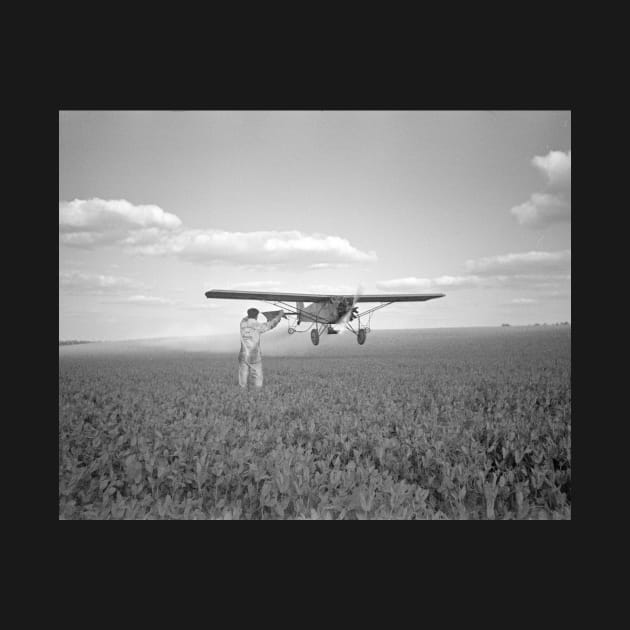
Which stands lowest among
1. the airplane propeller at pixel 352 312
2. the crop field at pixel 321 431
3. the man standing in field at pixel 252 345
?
the crop field at pixel 321 431

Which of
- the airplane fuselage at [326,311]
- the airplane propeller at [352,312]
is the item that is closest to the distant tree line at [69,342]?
the airplane fuselage at [326,311]

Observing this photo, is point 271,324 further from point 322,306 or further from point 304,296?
point 322,306

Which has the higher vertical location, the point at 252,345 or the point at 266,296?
the point at 266,296

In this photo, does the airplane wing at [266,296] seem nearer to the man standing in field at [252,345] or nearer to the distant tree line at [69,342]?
the man standing in field at [252,345]

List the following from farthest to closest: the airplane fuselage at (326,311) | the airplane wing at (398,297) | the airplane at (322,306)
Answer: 1. the airplane fuselage at (326,311)
2. the airplane at (322,306)
3. the airplane wing at (398,297)

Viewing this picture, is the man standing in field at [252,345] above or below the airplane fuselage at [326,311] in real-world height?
below

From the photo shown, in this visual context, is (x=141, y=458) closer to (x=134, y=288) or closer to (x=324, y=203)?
(x=134, y=288)

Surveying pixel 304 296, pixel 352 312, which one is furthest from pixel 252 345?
pixel 352 312
